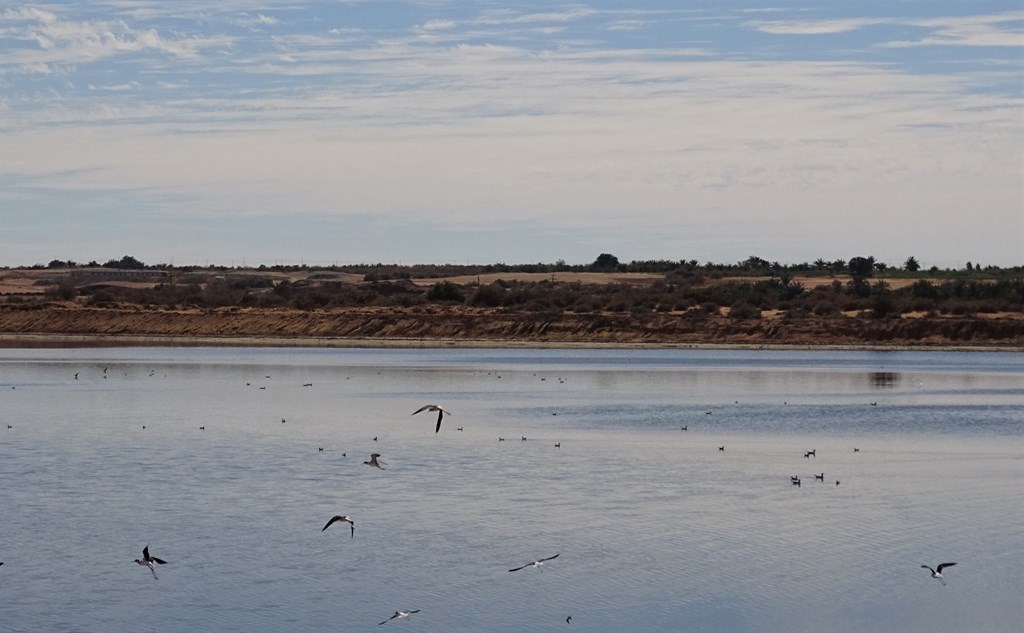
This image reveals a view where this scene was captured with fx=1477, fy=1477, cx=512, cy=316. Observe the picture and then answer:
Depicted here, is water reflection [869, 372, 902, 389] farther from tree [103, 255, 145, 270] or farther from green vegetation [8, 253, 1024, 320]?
tree [103, 255, 145, 270]

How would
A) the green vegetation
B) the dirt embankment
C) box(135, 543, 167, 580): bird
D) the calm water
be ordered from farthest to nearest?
1. the green vegetation
2. the dirt embankment
3. box(135, 543, 167, 580): bird
4. the calm water

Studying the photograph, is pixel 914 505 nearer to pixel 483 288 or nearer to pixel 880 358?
pixel 880 358

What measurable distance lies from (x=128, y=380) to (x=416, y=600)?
114ft

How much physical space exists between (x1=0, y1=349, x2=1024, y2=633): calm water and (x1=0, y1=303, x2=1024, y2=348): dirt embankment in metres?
29.2

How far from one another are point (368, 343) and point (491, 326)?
6680mm

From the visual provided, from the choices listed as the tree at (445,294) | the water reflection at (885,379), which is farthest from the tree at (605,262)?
the water reflection at (885,379)

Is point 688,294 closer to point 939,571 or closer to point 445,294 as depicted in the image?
point 445,294

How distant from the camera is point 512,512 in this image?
21422 millimetres

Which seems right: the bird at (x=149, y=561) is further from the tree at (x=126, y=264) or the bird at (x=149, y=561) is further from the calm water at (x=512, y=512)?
the tree at (x=126, y=264)

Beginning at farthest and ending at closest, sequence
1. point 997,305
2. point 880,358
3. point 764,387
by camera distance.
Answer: point 997,305, point 880,358, point 764,387

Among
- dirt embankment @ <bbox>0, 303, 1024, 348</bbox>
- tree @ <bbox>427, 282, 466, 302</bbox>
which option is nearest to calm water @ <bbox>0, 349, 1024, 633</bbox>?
dirt embankment @ <bbox>0, 303, 1024, 348</bbox>

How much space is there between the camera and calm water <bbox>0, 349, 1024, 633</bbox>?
1625cm

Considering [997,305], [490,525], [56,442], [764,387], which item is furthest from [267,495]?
[997,305]

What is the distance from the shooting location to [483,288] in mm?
87750
